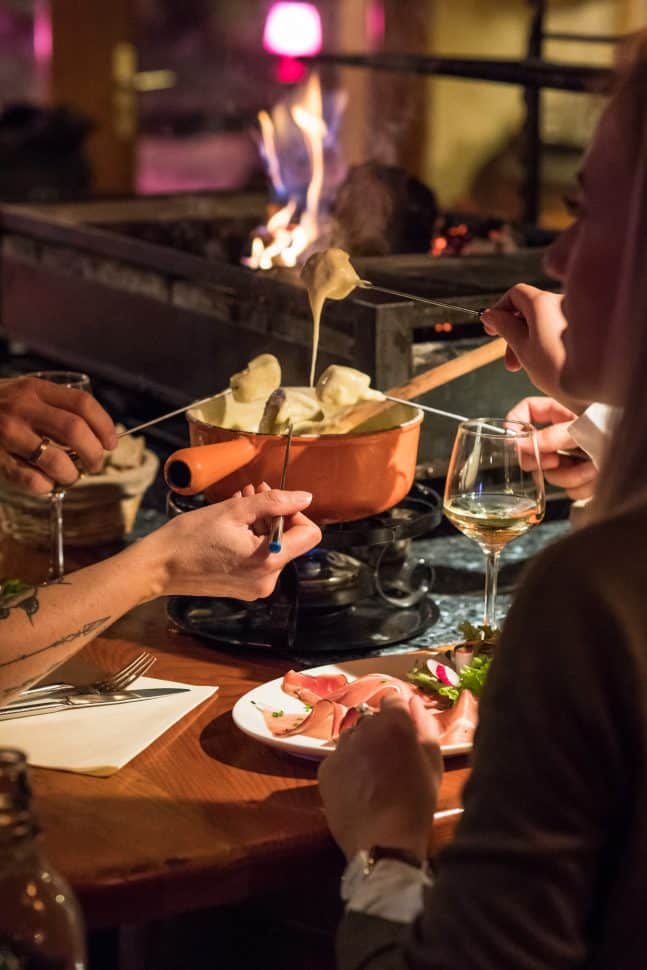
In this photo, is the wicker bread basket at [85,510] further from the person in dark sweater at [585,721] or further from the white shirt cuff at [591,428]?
the person in dark sweater at [585,721]

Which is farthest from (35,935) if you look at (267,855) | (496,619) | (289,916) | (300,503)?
(496,619)

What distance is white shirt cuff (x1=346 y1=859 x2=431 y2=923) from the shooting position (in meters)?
1.25

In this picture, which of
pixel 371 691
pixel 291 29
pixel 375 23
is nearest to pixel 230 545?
pixel 371 691

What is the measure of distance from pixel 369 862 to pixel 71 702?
0.58 m

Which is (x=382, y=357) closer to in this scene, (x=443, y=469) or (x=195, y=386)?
(x=443, y=469)

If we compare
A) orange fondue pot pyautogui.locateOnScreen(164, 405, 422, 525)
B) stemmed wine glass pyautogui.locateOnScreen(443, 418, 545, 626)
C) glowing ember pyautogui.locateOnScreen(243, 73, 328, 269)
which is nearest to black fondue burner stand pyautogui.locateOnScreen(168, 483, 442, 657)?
orange fondue pot pyautogui.locateOnScreen(164, 405, 422, 525)

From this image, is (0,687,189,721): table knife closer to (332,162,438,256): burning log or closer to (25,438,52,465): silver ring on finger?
(25,438,52,465): silver ring on finger

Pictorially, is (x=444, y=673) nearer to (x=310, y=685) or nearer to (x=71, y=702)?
(x=310, y=685)

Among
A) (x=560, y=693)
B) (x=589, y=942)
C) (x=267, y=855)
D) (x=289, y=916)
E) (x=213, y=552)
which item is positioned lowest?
(x=289, y=916)

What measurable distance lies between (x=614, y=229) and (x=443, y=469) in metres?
1.36

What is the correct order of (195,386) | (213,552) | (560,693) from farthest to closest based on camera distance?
1. (195,386)
2. (213,552)
3. (560,693)

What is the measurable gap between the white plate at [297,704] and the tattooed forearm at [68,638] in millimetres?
203

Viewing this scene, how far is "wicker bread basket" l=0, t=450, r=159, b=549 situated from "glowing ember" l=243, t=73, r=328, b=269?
815mm

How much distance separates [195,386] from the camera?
304 centimetres
